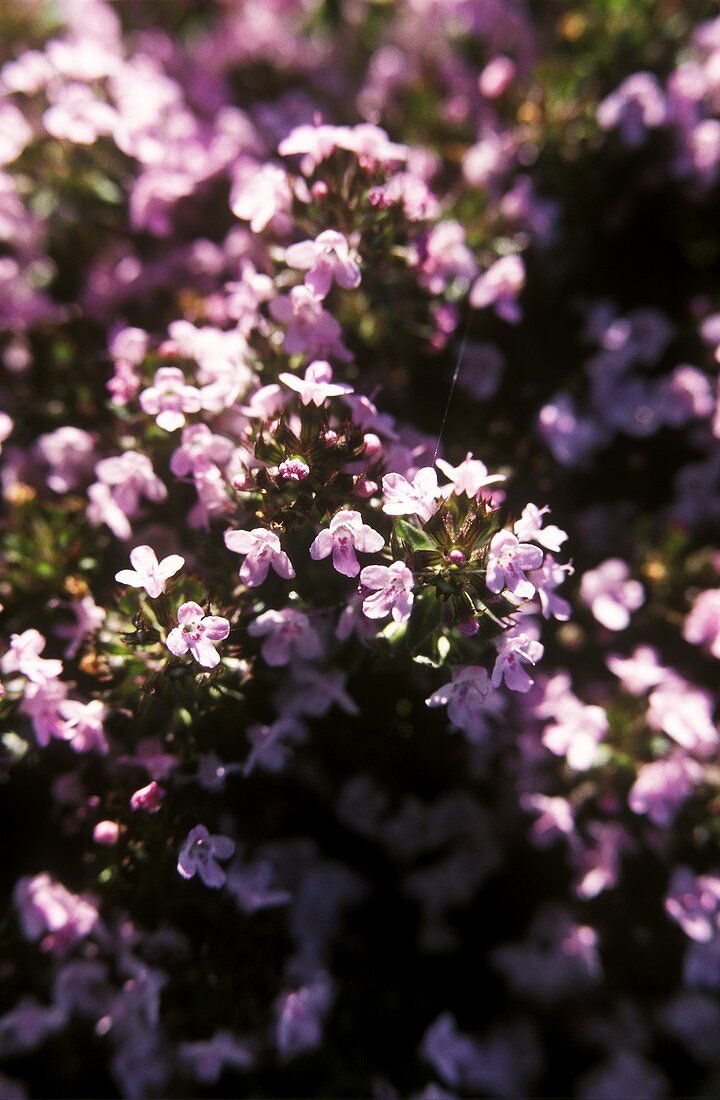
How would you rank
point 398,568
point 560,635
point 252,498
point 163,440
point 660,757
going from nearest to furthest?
point 398,568 → point 252,498 → point 163,440 → point 660,757 → point 560,635

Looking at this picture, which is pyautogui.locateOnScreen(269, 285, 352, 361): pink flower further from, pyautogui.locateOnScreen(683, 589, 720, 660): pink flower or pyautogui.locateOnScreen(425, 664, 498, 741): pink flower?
pyautogui.locateOnScreen(683, 589, 720, 660): pink flower

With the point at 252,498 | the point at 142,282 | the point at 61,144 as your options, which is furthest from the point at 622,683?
the point at 61,144

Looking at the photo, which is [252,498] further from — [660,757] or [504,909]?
[504,909]

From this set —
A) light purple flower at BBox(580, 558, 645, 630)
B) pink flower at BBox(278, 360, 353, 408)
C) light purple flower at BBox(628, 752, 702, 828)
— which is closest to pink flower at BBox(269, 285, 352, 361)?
pink flower at BBox(278, 360, 353, 408)

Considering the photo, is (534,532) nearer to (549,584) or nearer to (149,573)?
(549,584)

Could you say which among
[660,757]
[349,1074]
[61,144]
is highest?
[61,144]

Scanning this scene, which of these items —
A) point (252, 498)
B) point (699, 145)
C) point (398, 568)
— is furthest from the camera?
point (699, 145)

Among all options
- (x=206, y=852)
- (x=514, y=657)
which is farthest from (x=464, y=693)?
(x=206, y=852)
